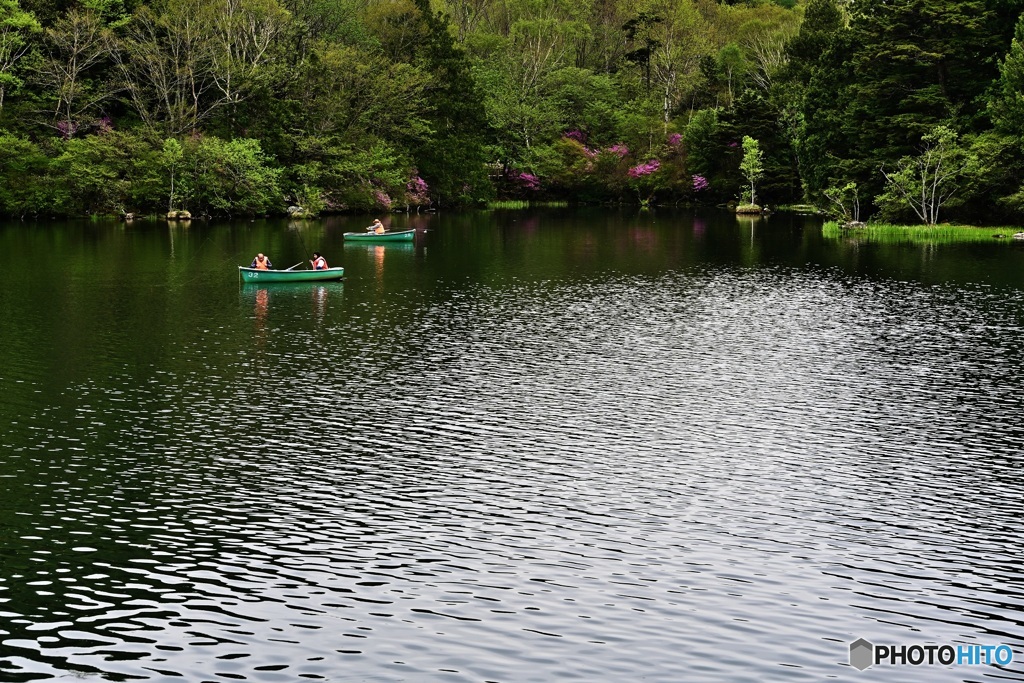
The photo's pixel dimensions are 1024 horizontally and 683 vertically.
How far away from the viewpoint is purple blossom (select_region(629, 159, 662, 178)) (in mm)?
143500

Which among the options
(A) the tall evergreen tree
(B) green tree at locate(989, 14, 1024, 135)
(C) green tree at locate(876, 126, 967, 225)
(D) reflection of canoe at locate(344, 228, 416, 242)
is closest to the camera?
(B) green tree at locate(989, 14, 1024, 135)

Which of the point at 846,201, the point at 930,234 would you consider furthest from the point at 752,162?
the point at 930,234

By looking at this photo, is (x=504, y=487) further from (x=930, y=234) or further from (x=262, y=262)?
(x=930, y=234)

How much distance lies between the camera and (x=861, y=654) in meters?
17.6

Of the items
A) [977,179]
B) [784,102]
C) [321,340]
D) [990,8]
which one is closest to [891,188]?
[977,179]

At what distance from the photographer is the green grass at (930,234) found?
8394cm

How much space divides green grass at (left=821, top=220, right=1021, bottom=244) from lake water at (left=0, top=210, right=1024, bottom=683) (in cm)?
2976

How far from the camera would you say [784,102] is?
4966 inches

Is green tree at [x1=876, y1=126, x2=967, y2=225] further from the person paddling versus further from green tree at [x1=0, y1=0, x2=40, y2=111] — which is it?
green tree at [x1=0, y1=0, x2=40, y2=111]

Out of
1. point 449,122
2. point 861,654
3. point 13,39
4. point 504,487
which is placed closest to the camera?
point 861,654

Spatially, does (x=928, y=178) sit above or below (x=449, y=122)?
below

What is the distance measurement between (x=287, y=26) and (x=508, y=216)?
103 feet

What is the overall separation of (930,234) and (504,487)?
229 ft

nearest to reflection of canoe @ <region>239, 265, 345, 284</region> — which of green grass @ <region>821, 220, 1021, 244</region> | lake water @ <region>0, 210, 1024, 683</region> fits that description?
lake water @ <region>0, 210, 1024, 683</region>
